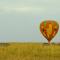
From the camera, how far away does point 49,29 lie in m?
55.1

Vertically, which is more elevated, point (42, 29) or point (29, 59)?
point (42, 29)

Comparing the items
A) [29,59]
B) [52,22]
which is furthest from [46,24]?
[29,59]

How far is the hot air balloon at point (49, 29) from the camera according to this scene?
53406mm

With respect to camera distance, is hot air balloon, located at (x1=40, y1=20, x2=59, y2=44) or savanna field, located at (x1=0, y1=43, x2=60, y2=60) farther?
hot air balloon, located at (x1=40, y1=20, x2=59, y2=44)

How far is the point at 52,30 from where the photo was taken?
55.0 m

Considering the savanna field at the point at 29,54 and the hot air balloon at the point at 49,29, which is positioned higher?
the hot air balloon at the point at 49,29

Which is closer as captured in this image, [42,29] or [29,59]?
[29,59]

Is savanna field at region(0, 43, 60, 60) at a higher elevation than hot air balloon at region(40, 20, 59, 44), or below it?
below

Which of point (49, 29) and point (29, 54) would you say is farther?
point (49, 29)

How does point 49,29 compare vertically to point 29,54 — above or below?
above

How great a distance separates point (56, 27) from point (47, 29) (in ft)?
5.43

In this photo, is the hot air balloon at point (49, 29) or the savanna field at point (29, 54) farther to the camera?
the hot air balloon at point (49, 29)

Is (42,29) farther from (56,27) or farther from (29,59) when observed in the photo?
(29,59)

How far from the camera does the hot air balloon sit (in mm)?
53406
